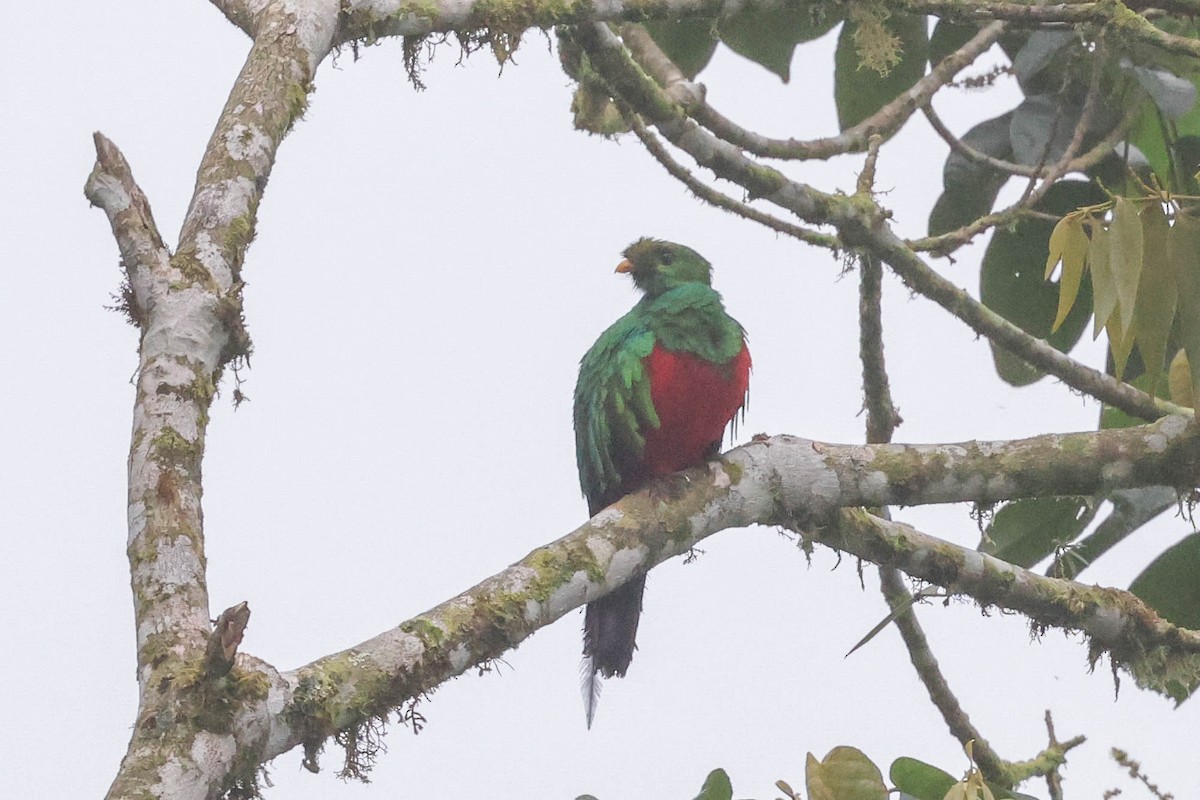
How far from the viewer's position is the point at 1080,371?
14.4ft

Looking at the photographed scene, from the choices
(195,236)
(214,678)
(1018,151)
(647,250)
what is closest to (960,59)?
(1018,151)

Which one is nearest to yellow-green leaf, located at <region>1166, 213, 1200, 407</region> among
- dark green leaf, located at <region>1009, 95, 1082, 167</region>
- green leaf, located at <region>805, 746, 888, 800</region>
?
green leaf, located at <region>805, 746, 888, 800</region>

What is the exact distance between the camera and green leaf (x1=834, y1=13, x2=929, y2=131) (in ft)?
17.4

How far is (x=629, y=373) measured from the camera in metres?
4.10

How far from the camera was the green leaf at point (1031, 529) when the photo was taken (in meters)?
4.50

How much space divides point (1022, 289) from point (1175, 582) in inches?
48.4

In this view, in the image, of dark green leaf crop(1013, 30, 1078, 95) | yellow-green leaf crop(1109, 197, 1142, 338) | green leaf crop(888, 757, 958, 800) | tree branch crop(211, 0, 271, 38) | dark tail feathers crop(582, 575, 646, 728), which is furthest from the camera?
dark green leaf crop(1013, 30, 1078, 95)

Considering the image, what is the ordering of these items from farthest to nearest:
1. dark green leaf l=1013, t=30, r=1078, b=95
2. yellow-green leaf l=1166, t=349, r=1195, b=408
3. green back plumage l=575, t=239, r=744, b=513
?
dark green leaf l=1013, t=30, r=1078, b=95 → green back plumage l=575, t=239, r=744, b=513 → yellow-green leaf l=1166, t=349, r=1195, b=408

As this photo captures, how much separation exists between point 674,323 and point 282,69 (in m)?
1.53

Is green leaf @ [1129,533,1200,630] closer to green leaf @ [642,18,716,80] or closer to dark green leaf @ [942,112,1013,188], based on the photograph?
dark green leaf @ [942,112,1013,188]

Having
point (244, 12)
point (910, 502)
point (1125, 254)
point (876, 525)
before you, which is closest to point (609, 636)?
point (876, 525)

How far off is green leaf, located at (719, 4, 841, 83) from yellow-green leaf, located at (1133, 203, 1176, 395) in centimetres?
248

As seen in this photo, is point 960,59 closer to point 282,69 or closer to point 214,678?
point 282,69

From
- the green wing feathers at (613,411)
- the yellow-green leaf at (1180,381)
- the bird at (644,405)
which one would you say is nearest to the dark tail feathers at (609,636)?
the bird at (644,405)
